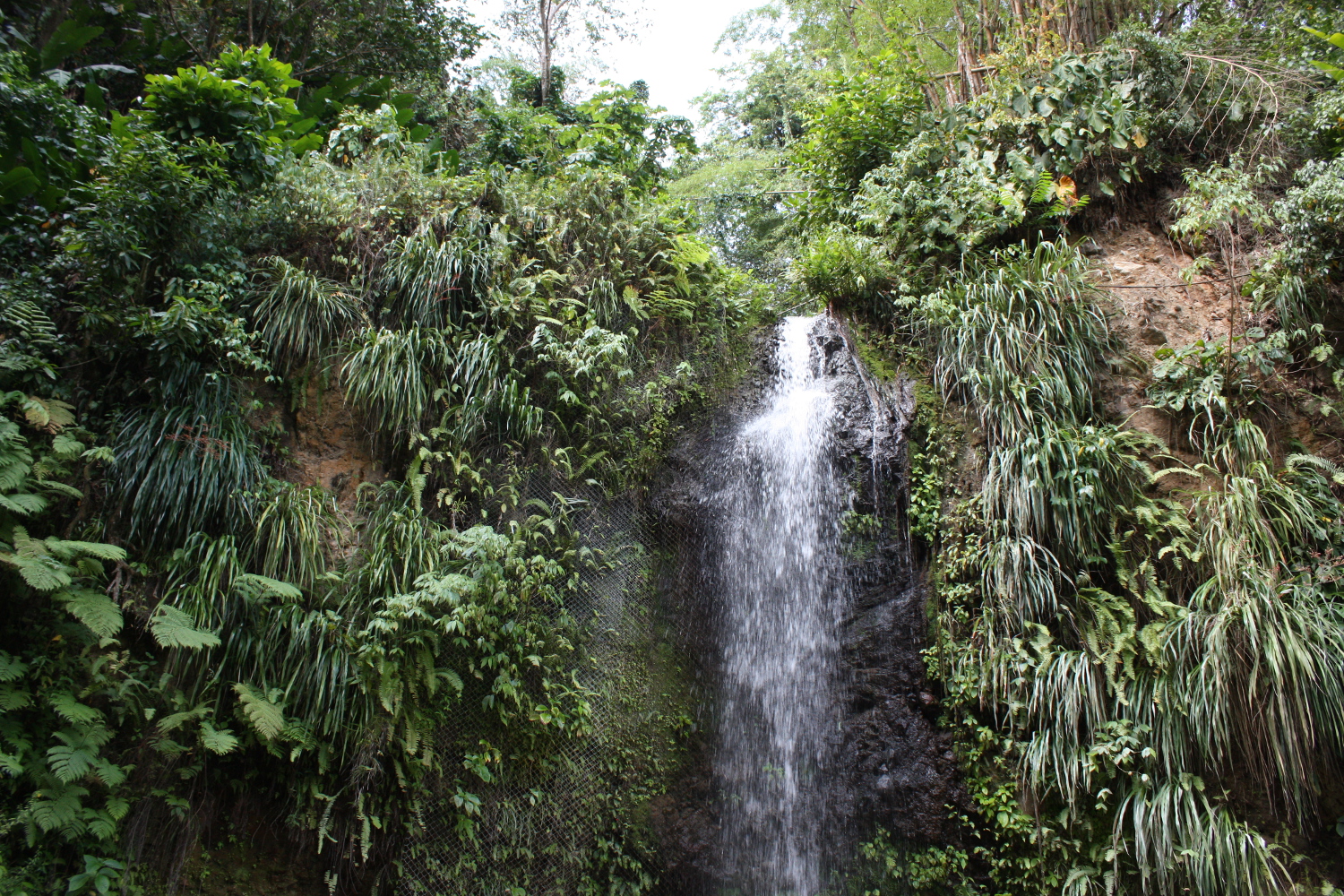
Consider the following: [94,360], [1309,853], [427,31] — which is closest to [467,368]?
[94,360]

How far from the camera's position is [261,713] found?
347 centimetres

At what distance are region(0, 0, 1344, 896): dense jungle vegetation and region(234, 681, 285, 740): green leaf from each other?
14 cm

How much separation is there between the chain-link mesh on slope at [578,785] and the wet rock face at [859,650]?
0.31 meters

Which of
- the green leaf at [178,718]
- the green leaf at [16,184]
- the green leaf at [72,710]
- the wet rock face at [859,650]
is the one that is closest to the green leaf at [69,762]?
the green leaf at [72,710]

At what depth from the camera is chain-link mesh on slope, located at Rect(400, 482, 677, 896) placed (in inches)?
156

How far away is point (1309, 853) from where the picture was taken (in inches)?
133

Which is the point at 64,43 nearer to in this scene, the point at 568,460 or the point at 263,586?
the point at 263,586

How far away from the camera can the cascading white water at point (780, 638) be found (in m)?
4.23

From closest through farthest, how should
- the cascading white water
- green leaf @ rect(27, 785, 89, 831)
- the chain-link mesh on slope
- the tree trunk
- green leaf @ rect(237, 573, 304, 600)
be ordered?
green leaf @ rect(27, 785, 89, 831) → green leaf @ rect(237, 573, 304, 600) → the chain-link mesh on slope → the cascading white water → the tree trunk

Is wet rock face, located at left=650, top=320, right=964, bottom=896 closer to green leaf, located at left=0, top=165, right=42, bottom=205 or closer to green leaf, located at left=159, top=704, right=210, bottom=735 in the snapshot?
green leaf, located at left=159, top=704, right=210, bottom=735

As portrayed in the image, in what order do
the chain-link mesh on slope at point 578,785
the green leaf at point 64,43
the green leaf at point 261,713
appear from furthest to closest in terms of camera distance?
the green leaf at point 64,43, the chain-link mesh on slope at point 578,785, the green leaf at point 261,713

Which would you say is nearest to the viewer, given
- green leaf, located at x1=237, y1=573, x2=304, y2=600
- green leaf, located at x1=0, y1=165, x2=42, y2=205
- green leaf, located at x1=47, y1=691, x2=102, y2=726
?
green leaf, located at x1=47, y1=691, x2=102, y2=726

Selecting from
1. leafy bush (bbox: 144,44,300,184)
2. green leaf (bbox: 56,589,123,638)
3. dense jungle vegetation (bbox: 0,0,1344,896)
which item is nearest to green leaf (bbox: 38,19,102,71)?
dense jungle vegetation (bbox: 0,0,1344,896)

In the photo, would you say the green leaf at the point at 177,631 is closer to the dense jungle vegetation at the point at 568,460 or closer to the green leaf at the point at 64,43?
the dense jungle vegetation at the point at 568,460
